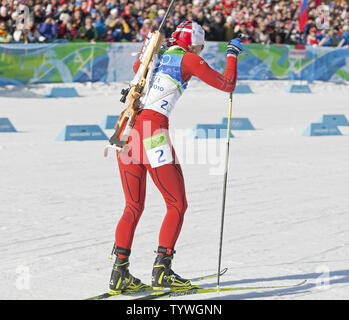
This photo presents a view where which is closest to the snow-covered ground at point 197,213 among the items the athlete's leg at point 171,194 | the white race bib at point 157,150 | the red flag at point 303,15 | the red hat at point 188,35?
the athlete's leg at point 171,194

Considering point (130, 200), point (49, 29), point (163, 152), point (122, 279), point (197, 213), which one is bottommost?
point (197, 213)

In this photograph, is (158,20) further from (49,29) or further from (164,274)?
(164,274)

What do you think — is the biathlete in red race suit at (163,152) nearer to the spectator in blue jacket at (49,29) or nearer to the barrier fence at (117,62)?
the barrier fence at (117,62)

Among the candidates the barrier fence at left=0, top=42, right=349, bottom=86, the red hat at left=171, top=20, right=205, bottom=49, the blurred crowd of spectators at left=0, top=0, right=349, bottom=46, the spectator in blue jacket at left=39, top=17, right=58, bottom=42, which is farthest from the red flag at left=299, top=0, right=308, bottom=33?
the red hat at left=171, top=20, right=205, bottom=49

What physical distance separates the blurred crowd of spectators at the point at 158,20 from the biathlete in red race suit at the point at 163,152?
13124 mm

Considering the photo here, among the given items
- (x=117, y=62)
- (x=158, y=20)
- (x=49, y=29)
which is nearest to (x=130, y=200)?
(x=49, y=29)

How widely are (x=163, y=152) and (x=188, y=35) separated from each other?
0.91 meters

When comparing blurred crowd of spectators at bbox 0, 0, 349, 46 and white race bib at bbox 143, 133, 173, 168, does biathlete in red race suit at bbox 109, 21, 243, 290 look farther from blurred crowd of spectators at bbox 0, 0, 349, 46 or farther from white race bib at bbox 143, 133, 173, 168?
blurred crowd of spectators at bbox 0, 0, 349, 46

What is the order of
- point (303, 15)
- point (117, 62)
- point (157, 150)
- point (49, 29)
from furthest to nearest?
point (303, 15) → point (117, 62) → point (49, 29) → point (157, 150)

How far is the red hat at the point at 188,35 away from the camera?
5.97 m

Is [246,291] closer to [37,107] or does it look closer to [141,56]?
[141,56]

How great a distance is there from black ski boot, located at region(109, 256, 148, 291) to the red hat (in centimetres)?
170

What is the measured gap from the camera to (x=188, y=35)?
5973mm
